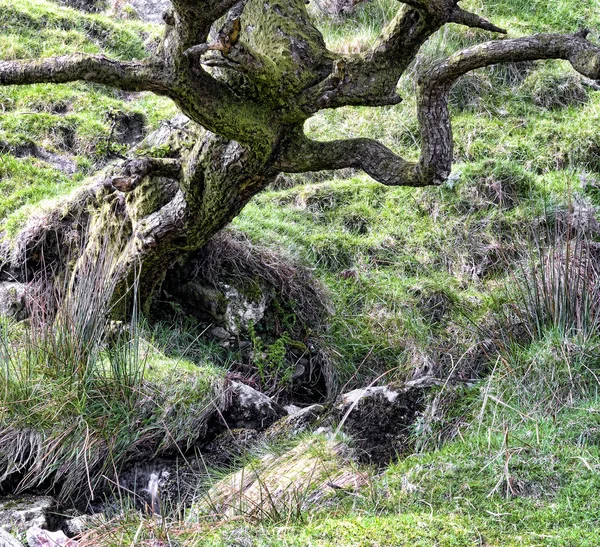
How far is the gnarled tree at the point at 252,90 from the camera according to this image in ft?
Result: 13.2

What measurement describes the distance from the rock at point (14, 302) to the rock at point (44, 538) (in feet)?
6.95

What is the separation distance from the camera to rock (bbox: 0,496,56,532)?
3.75 meters

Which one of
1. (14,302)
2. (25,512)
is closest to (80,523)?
(25,512)

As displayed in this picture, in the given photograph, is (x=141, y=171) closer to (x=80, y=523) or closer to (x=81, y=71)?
(x=81, y=71)

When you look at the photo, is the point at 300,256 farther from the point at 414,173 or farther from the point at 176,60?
the point at 176,60

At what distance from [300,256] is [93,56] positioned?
2.84 metres

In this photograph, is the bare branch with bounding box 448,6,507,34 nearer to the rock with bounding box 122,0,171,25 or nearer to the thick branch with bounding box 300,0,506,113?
the thick branch with bounding box 300,0,506,113

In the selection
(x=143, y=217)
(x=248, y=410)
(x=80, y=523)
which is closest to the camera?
(x=80, y=523)

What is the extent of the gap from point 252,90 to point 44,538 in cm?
262

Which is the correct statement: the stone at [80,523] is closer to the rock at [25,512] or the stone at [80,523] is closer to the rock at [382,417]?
the rock at [25,512]

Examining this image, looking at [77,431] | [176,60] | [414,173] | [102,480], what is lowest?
[102,480]

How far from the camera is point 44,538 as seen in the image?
355cm

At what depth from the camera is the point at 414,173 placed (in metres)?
4.71

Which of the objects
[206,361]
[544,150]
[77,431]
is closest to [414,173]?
[206,361]
